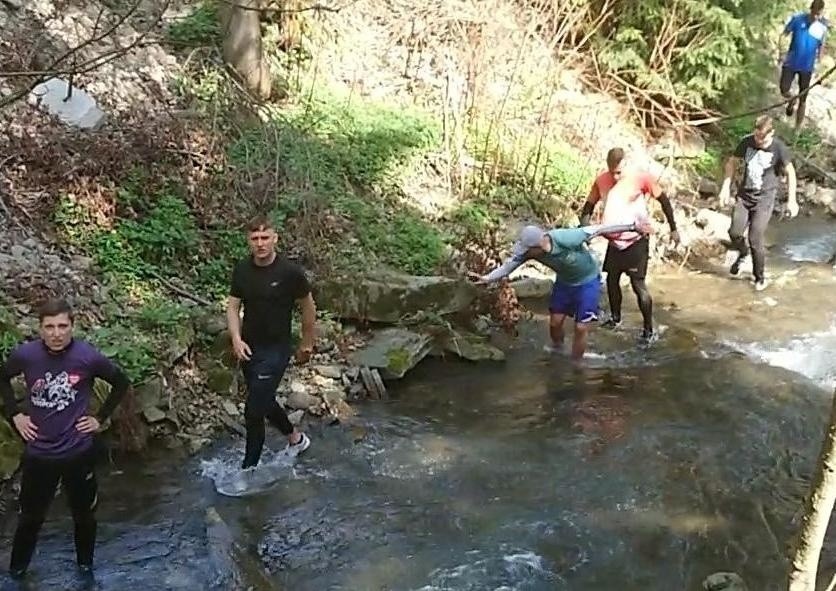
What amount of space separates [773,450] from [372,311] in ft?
12.2

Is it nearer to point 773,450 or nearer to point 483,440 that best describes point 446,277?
point 483,440

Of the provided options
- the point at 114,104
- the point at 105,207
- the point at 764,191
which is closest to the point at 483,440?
the point at 105,207

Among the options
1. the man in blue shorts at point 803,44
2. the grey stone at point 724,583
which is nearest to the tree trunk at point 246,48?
the grey stone at point 724,583

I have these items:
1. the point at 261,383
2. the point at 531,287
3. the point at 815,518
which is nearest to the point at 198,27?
the point at 531,287

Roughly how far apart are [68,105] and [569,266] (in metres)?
5.28

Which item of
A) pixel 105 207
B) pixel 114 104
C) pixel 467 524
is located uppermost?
pixel 114 104

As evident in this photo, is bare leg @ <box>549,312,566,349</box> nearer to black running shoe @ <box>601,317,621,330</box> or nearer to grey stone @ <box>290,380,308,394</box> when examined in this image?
black running shoe @ <box>601,317,621,330</box>

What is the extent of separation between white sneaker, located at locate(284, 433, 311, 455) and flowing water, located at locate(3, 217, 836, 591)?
2.3 inches

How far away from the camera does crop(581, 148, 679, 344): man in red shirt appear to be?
Answer: 9.13 meters

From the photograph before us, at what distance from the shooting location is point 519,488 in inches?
277

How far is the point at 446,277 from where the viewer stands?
9.95m

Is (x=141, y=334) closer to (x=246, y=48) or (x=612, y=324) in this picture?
(x=612, y=324)

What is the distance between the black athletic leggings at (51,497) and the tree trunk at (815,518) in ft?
13.7

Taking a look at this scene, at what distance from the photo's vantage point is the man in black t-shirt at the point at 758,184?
10.4 metres
